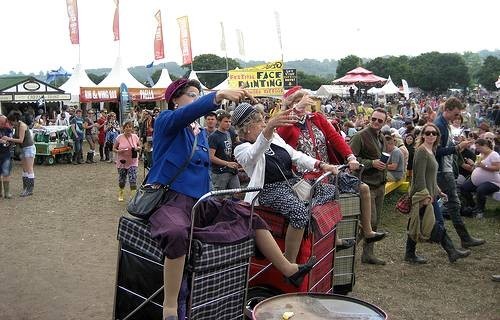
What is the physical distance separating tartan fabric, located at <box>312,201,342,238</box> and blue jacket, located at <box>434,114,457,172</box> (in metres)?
3.13

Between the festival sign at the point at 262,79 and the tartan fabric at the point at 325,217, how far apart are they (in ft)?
44.9

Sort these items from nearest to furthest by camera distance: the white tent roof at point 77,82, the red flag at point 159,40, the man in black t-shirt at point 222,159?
the man in black t-shirt at point 222,159
the white tent roof at point 77,82
the red flag at point 159,40

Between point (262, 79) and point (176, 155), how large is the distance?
15.2 m

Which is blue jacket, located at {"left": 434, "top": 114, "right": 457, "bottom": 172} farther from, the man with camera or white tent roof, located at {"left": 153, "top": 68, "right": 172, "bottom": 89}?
white tent roof, located at {"left": 153, "top": 68, "right": 172, "bottom": 89}

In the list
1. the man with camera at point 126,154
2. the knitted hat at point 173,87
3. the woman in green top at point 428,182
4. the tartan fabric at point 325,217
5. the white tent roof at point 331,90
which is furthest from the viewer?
the white tent roof at point 331,90

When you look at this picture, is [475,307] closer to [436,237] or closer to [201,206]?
[436,237]

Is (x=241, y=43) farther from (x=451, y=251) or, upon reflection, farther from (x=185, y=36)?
(x=451, y=251)

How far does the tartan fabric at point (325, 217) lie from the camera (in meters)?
4.19

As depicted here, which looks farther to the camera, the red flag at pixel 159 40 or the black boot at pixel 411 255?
the red flag at pixel 159 40


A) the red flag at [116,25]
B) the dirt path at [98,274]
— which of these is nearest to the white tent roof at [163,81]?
the red flag at [116,25]

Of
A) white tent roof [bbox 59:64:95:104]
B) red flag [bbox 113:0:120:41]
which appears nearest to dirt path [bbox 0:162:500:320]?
white tent roof [bbox 59:64:95:104]

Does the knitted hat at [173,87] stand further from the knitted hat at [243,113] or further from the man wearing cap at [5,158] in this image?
the man wearing cap at [5,158]

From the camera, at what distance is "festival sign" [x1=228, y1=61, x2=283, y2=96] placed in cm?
1812

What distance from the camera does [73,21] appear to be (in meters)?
31.1
